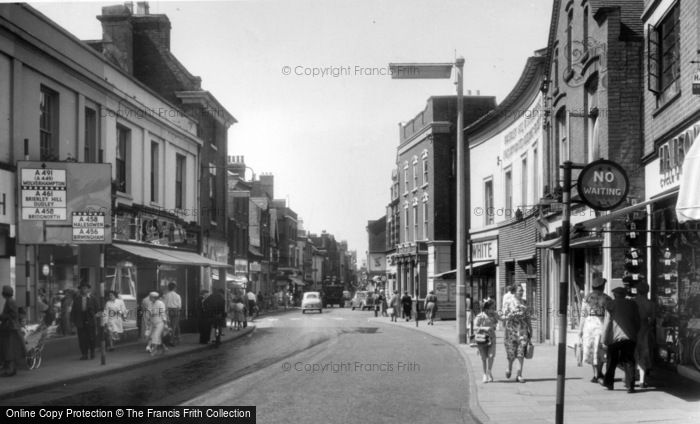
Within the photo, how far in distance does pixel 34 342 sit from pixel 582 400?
10.0 m

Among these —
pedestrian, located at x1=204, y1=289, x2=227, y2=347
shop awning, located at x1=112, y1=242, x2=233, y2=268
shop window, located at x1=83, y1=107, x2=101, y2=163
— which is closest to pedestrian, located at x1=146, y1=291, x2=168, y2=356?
shop awning, located at x1=112, y1=242, x2=233, y2=268

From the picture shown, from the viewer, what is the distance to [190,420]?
9.78m

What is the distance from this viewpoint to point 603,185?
8.37 metres

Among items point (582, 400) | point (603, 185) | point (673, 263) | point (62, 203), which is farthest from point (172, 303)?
point (603, 185)

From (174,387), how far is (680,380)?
8.25m

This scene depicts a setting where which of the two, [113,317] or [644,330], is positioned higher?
[644,330]

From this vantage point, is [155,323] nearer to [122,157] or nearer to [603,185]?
[122,157]

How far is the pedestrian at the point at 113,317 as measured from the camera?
1822 cm

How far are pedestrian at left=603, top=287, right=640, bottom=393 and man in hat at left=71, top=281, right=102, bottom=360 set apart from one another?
1067cm

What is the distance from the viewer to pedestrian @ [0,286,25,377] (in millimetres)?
13891

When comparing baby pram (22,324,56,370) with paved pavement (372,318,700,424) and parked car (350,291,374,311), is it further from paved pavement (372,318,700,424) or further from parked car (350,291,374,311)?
parked car (350,291,374,311)

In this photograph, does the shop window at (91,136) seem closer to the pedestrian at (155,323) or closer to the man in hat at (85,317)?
the man in hat at (85,317)

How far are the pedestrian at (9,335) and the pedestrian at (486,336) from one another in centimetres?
830

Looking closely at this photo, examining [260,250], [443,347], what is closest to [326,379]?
[443,347]
